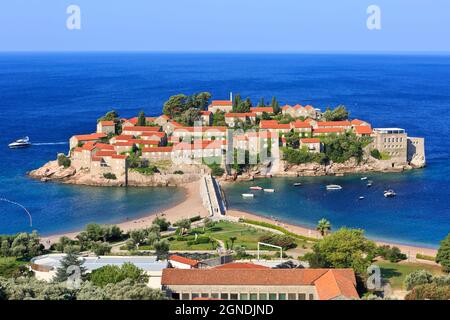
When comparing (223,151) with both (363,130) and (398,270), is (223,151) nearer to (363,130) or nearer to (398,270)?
(363,130)

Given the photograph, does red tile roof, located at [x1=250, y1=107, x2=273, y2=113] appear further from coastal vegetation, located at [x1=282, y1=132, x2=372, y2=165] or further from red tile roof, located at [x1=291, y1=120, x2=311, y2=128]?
coastal vegetation, located at [x1=282, y1=132, x2=372, y2=165]

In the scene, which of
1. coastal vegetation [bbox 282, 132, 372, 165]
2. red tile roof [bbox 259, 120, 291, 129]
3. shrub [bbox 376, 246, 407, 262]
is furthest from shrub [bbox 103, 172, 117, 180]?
shrub [bbox 376, 246, 407, 262]

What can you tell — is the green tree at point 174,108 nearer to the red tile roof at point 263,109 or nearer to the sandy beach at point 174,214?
the red tile roof at point 263,109

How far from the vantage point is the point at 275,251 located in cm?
3344

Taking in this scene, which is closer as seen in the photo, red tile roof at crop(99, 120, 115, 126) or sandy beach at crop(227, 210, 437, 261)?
sandy beach at crop(227, 210, 437, 261)

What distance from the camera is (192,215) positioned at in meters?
42.4

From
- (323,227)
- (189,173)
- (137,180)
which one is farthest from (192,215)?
(137,180)

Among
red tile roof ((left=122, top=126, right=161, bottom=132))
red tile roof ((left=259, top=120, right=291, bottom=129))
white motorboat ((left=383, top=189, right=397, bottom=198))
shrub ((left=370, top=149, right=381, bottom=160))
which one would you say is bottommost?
white motorboat ((left=383, top=189, right=397, bottom=198))

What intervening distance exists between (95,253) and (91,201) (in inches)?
633

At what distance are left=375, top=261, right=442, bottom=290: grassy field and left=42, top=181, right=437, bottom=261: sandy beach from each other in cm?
155

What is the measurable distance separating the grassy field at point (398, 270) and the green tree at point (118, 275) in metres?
11.3

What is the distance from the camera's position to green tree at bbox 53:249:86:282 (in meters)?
24.9

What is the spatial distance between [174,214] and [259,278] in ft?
67.2
